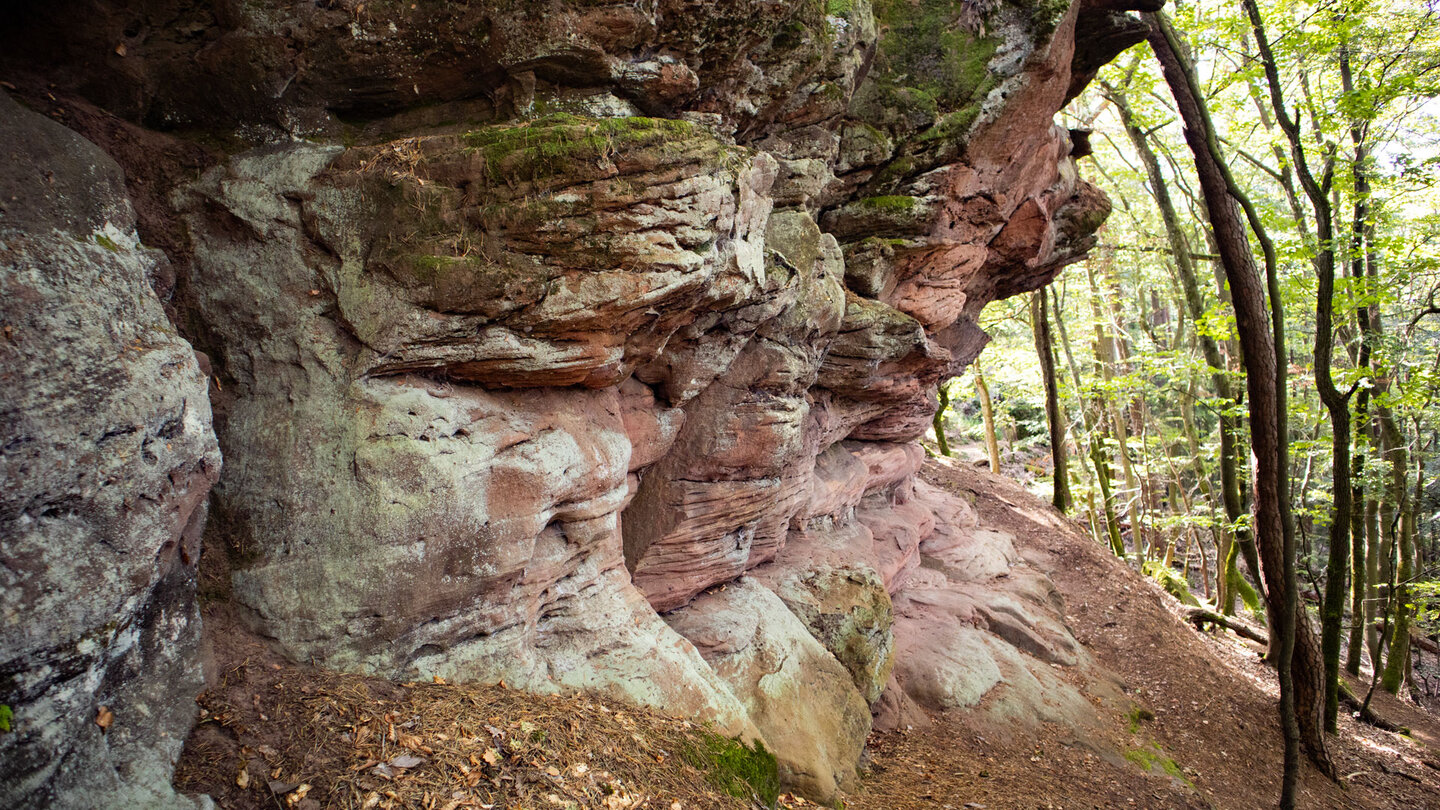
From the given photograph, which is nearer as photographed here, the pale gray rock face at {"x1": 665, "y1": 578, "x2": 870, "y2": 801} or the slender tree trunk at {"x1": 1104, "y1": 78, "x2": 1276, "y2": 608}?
the pale gray rock face at {"x1": 665, "y1": 578, "x2": 870, "y2": 801}

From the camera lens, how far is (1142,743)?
33.1 feet

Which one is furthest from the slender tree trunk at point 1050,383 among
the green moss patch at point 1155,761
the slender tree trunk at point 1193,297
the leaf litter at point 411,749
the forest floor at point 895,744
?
the leaf litter at point 411,749

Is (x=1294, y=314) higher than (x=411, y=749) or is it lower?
higher

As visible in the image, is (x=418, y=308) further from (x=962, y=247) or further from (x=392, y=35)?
(x=962, y=247)

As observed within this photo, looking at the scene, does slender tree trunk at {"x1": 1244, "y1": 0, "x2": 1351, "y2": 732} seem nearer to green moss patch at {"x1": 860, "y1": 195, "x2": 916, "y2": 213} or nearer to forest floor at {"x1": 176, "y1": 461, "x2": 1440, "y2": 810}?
forest floor at {"x1": 176, "y1": 461, "x2": 1440, "y2": 810}

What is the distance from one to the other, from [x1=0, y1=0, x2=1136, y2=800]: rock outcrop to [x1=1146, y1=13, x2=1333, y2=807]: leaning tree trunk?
4.55 meters

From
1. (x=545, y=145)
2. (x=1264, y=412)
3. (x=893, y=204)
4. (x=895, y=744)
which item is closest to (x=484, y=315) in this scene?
(x=545, y=145)

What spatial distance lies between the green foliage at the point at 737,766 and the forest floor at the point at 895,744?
0.07 ft

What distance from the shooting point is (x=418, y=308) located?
4871mm

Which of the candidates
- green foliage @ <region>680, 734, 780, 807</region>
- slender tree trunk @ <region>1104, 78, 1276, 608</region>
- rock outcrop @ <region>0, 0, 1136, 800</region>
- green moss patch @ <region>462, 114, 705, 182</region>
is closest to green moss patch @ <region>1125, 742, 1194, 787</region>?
rock outcrop @ <region>0, 0, 1136, 800</region>

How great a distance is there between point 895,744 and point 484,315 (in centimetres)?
696

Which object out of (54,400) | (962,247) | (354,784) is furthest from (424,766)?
(962,247)

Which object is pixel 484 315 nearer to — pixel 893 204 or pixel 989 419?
pixel 893 204

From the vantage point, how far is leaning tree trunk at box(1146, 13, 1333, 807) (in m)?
8.79
